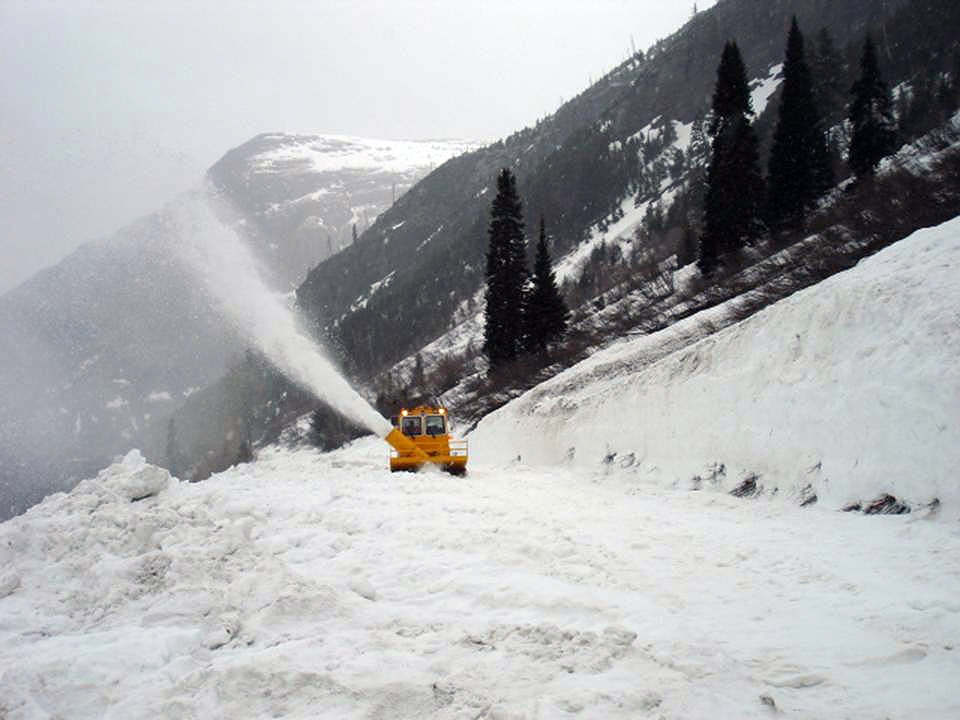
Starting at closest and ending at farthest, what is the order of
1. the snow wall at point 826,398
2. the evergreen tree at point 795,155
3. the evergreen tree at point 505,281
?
the snow wall at point 826,398 < the evergreen tree at point 795,155 < the evergreen tree at point 505,281

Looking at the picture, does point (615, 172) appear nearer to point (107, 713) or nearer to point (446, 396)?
point (446, 396)

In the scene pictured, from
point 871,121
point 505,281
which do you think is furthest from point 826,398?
A: point 871,121

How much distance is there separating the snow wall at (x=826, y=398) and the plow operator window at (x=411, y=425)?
5978mm

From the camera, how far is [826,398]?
34.8 feet

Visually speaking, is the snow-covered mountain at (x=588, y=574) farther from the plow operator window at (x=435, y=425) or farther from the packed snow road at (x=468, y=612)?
the plow operator window at (x=435, y=425)

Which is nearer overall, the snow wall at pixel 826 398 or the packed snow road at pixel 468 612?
the packed snow road at pixel 468 612

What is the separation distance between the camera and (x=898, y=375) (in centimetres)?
932

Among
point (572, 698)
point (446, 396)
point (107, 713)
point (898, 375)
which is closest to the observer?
point (572, 698)

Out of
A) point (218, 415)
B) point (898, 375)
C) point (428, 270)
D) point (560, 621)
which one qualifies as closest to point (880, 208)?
point (898, 375)

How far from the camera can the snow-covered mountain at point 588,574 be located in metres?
4.27

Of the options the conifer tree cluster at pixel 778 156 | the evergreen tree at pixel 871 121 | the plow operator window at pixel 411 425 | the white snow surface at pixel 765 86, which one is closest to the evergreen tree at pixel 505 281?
the conifer tree cluster at pixel 778 156

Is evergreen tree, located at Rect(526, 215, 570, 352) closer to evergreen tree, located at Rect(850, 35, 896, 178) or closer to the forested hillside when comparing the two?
evergreen tree, located at Rect(850, 35, 896, 178)

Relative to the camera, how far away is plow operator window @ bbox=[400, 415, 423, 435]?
2116 cm

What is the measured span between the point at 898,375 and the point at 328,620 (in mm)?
9164
